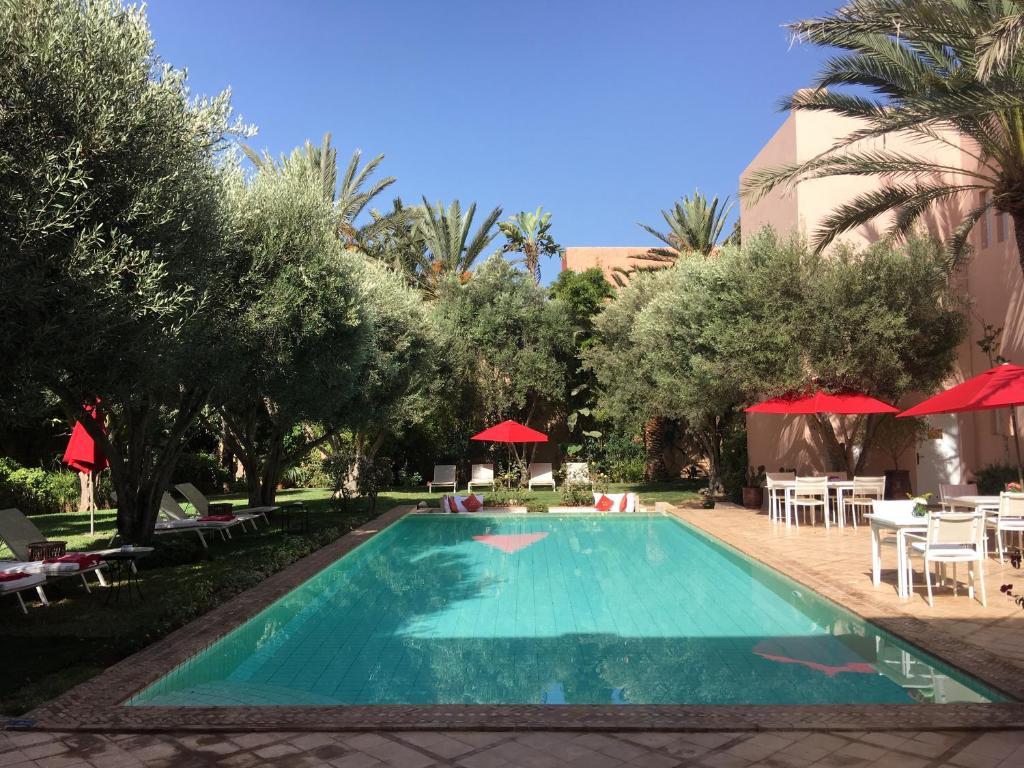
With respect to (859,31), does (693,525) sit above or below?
below

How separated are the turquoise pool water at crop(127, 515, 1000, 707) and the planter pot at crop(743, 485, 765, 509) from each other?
20.0 feet

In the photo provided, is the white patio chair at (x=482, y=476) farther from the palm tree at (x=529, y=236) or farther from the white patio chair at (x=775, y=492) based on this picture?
the palm tree at (x=529, y=236)

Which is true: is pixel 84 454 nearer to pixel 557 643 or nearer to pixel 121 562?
pixel 121 562

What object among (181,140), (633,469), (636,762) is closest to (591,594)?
(636,762)

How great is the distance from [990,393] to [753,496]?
319 inches

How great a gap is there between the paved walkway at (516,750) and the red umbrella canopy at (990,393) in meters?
6.73

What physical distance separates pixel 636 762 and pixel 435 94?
55.4ft

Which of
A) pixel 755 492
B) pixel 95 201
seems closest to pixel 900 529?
pixel 95 201

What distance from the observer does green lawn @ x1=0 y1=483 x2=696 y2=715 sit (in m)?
5.58

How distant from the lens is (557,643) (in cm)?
728

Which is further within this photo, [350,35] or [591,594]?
[350,35]

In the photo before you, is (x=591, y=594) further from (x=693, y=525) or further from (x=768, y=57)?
(x=768, y=57)

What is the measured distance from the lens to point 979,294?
15.2 metres

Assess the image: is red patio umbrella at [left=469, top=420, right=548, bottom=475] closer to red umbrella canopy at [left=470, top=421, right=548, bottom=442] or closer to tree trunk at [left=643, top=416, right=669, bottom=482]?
red umbrella canopy at [left=470, top=421, right=548, bottom=442]
